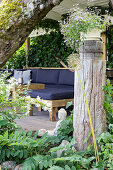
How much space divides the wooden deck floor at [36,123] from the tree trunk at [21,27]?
7.64ft

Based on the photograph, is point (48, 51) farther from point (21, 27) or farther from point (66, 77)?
point (21, 27)

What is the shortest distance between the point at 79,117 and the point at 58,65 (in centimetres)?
637

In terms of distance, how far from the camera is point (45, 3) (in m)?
1.22

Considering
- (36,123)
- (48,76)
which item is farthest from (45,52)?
(36,123)

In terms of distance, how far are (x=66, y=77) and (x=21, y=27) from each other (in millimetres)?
5081

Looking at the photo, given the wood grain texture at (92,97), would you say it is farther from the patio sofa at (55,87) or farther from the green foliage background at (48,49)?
the green foliage background at (48,49)

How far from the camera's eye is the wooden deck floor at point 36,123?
353cm

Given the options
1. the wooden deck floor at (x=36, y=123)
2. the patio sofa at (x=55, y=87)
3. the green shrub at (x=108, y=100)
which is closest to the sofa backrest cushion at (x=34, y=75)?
the patio sofa at (x=55, y=87)

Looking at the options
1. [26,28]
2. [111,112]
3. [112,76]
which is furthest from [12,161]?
[112,76]

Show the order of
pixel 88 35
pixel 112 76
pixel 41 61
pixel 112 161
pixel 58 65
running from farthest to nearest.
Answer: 1. pixel 41 61
2. pixel 58 65
3. pixel 112 76
4. pixel 88 35
5. pixel 112 161

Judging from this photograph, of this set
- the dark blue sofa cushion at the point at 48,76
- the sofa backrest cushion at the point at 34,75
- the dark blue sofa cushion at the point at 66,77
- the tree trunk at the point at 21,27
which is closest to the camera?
the tree trunk at the point at 21,27

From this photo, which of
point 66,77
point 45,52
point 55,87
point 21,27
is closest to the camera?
point 21,27

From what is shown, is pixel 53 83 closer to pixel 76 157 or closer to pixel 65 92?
pixel 65 92

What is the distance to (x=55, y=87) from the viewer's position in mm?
5750
